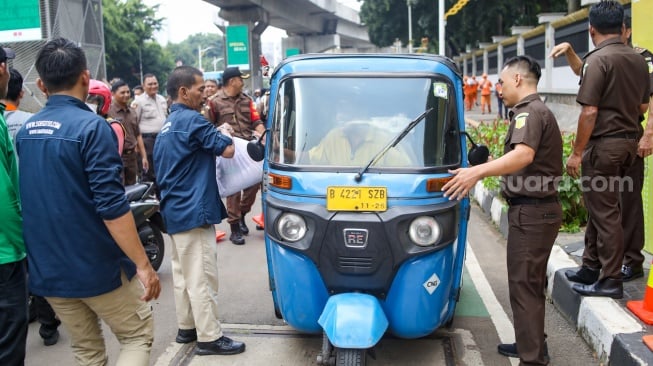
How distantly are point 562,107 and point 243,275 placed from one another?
1446cm

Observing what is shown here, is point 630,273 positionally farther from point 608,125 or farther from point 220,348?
point 220,348

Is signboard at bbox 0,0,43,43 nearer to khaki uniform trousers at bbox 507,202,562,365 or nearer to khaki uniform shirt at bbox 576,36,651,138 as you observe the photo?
khaki uniform shirt at bbox 576,36,651,138

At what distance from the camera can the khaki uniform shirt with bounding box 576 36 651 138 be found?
4.16 metres

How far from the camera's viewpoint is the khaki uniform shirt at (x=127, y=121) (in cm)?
760

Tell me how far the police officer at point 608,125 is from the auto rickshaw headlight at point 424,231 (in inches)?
54.0

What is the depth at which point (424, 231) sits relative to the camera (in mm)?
3537

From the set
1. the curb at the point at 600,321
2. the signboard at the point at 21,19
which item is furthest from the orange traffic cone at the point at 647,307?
the signboard at the point at 21,19

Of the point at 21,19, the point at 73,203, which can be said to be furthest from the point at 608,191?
the point at 21,19

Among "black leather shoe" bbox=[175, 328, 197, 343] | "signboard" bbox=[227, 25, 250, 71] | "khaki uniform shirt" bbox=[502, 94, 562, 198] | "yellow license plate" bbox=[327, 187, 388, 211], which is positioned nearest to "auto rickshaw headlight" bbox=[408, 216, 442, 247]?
"yellow license plate" bbox=[327, 187, 388, 211]

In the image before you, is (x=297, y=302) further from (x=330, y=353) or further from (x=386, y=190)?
(x=386, y=190)

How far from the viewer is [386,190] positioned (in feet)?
11.6

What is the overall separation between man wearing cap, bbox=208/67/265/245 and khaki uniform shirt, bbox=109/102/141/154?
3.43 ft

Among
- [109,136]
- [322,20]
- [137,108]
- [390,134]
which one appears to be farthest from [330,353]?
[322,20]

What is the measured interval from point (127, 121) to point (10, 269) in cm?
510
